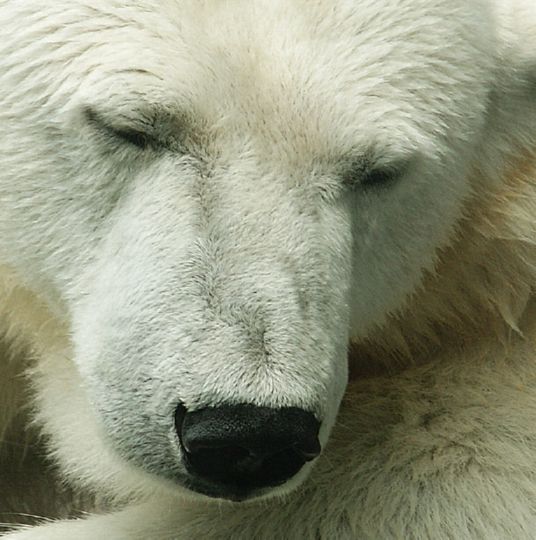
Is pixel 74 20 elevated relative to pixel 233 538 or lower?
elevated

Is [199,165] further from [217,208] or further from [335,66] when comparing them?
[335,66]

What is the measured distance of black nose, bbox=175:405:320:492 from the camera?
4.62 ft

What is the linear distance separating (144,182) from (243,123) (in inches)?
6.0

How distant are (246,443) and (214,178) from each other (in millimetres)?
345

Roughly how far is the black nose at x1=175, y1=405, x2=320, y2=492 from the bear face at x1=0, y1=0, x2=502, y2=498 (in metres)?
0.02

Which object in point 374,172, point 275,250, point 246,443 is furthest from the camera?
point 374,172

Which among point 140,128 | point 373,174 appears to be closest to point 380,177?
point 373,174

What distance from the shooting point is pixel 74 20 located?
1.63 meters

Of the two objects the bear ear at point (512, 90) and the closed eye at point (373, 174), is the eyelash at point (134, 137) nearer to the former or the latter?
the closed eye at point (373, 174)

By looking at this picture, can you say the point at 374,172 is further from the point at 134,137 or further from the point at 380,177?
the point at 134,137

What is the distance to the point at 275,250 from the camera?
5.00 feet

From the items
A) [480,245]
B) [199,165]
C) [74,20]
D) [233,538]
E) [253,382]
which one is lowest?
[233,538]

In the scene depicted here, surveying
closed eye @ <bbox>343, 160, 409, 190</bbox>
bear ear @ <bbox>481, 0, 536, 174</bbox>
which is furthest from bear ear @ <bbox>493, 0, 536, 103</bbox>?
closed eye @ <bbox>343, 160, 409, 190</bbox>

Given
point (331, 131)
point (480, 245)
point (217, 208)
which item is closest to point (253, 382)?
point (217, 208)
